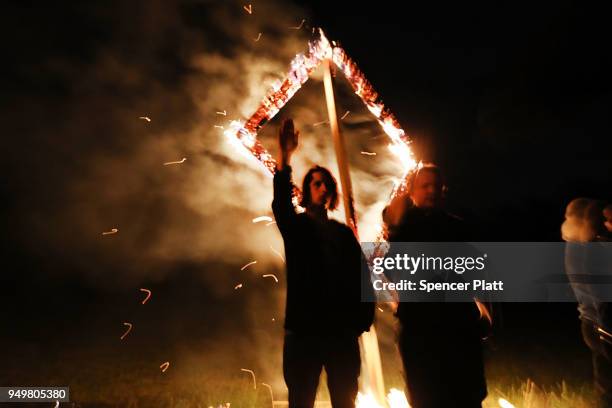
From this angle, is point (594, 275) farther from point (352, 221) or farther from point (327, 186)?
point (327, 186)

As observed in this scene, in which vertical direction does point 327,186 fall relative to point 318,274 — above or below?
above

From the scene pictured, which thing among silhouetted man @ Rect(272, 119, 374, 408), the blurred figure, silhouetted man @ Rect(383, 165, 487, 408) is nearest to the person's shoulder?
silhouetted man @ Rect(272, 119, 374, 408)

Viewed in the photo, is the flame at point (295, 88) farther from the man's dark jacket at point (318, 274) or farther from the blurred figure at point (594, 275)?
the blurred figure at point (594, 275)

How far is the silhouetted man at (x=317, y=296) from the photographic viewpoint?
2.35m

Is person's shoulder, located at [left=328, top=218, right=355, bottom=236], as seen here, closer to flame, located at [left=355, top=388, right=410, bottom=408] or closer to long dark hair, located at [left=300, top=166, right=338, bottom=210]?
long dark hair, located at [left=300, top=166, right=338, bottom=210]

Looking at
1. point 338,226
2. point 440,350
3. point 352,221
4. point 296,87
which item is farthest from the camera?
point 296,87

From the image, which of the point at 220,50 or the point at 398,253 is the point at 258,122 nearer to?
the point at 398,253

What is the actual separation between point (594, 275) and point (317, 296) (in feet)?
6.67

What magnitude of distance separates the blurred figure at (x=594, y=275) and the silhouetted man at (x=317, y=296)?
168cm

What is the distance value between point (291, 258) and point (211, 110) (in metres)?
3.07

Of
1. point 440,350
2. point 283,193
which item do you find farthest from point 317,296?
point 440,350

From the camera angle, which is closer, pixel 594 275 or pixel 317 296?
pixel 317 296

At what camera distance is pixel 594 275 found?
308 cm

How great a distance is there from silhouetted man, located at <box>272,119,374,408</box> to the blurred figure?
1.68m
